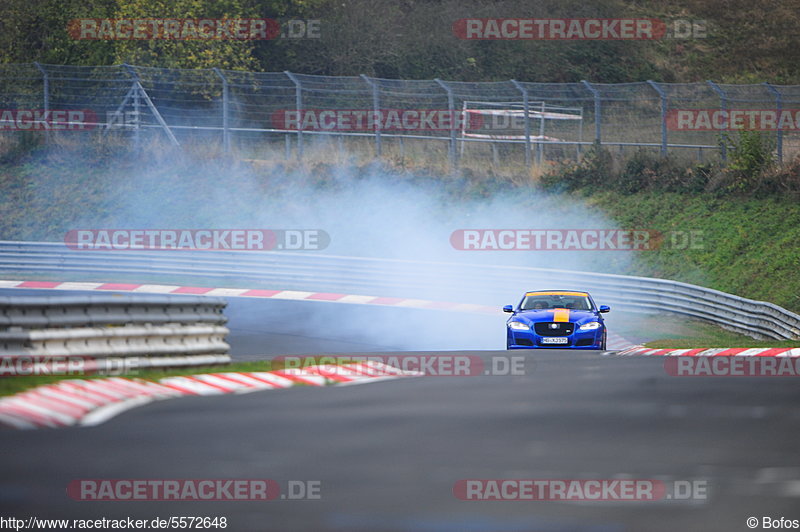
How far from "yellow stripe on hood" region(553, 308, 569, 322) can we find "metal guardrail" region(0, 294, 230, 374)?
6468mm

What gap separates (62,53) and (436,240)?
1905 centimetres

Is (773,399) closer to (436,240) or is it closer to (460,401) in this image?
(460,401)

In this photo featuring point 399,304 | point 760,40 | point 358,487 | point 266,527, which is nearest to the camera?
point 266,527

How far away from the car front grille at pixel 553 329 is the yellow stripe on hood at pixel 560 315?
0.06 meters

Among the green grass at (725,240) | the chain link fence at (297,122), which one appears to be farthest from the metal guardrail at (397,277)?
the chain link fence at (297,122)

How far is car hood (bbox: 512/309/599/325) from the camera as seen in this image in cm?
1839

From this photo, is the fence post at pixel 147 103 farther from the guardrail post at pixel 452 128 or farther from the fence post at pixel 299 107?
the guardrail post at pixel 452 128

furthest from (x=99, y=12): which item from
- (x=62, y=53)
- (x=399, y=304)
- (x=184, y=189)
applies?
(x=399, y=304)

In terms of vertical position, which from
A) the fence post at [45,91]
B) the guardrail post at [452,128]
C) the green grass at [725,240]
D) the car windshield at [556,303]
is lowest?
the car windshield at [556,303]

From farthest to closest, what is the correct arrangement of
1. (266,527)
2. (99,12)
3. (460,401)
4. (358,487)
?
(99,12) < (460,401) < (358,487) < (266,527)

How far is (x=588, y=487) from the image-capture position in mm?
6727

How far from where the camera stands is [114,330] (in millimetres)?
12016

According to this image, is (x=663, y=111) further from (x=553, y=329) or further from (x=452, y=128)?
(x=553, y=329)

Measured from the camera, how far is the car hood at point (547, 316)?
18.4 meters
